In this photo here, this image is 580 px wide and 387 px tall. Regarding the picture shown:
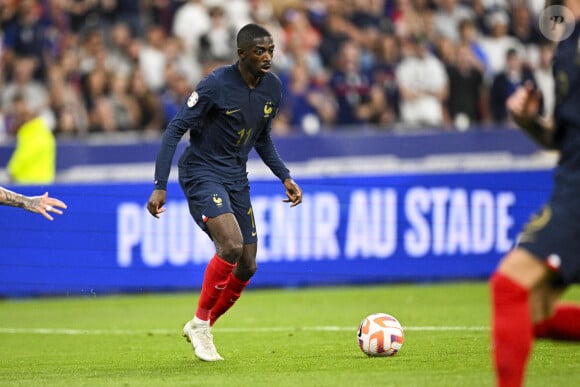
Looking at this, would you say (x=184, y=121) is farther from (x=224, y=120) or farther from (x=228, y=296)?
(x=228, y=296)

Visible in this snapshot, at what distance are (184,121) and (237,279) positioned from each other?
4.37ft

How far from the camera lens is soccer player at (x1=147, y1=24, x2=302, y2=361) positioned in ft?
29.8

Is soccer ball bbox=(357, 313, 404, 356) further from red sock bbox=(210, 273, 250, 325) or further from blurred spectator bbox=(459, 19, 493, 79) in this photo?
blurred spectator bbox=(459, 19, 493, 79)

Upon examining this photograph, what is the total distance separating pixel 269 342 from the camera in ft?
34.4

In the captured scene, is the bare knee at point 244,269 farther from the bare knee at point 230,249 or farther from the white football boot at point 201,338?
the white football boot at point 201,338

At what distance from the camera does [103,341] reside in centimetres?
1104

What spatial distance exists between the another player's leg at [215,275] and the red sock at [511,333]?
3.34 metres

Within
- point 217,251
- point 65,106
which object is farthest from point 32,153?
point 217,251

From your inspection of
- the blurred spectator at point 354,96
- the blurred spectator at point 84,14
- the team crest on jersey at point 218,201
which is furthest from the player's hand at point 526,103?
the blurred spectator at point 84,14

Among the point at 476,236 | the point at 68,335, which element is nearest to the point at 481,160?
the point at 476,236

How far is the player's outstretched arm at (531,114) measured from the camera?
6191 mm

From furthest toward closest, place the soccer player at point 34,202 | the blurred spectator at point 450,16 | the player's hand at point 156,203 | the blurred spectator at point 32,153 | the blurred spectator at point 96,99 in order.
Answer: the blurred spectator at point 450,16 < the blurred spectator at point 96,99 < the blurred spectator at point 32,153 < the player's hand at point 156,203 < the soccer player at point 34,202

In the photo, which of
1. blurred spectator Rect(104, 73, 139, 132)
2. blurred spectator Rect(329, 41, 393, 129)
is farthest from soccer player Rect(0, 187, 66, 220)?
blurred spectator Rect(329, 41, 393, 129)

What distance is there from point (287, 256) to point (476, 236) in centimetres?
262
